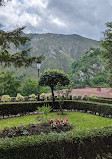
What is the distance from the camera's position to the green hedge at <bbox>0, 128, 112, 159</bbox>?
314cm

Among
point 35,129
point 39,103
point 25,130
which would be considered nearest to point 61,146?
point 25,130

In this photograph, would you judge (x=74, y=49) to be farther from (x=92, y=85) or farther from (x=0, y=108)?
(x=0, y=108)

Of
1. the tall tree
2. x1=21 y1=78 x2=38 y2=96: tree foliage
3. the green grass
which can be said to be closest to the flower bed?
the green grass

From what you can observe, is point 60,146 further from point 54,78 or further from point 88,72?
point 88,72

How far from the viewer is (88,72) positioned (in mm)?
48188

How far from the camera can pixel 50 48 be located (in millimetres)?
76750

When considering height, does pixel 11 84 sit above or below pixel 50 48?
below

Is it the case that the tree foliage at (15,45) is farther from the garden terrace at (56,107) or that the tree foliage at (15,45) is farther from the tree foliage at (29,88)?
the tree foliage at (29,88)

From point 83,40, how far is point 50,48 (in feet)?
99.6

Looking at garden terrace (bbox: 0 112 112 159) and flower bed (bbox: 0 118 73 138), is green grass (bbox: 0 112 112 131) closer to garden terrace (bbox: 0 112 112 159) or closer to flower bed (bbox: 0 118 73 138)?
flower bed (bbox: 0 118 73 138)

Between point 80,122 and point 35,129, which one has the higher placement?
point 35,129

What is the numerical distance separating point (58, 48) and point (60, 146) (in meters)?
81.2

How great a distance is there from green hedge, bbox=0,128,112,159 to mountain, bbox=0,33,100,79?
143 feet

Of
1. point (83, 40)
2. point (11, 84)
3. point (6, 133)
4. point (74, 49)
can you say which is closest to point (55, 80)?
point (6, 133)
